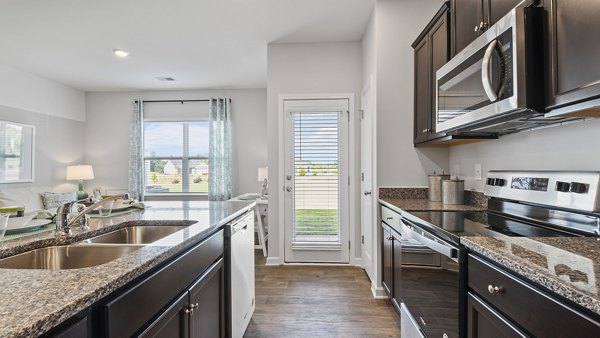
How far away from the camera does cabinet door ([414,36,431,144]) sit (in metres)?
2.47

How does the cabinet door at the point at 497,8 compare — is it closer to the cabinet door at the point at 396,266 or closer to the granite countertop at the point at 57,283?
the cabinet door at the point at 396,266

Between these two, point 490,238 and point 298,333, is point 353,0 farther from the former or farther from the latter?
point 298,333

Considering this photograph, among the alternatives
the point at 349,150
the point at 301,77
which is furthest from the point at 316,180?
the point at 301,77

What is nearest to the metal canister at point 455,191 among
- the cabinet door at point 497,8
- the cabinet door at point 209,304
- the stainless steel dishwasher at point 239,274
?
the cabinet door at point 497,8

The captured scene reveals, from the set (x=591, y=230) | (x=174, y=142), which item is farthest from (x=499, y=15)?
(x=174, y=142)

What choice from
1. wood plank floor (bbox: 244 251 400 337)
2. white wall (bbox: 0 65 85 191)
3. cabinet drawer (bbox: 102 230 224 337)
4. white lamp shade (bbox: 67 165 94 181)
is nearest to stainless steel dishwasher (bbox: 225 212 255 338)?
wood plank floor (bbox: 244 251 400 337)

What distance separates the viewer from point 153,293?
993mm

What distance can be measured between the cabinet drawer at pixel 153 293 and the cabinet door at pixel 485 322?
1.08 metres

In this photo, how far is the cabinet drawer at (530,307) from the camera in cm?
71

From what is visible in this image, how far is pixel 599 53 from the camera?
1.02m

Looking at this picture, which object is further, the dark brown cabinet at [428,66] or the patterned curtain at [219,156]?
the patterned curtain at [219,156]

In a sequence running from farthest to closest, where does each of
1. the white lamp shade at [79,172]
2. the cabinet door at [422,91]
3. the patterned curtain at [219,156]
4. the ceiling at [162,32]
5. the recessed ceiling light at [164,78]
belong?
1. the patterned curtain at [219,156]
2. the white lamp shade at [79,172]
3. the recessed ceiling light at [164,78]
4. the ceiling at [162,32]
5. the cabinet door at [422,91]

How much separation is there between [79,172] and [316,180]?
167 inches

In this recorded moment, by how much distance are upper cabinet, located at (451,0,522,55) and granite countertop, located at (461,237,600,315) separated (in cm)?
105
